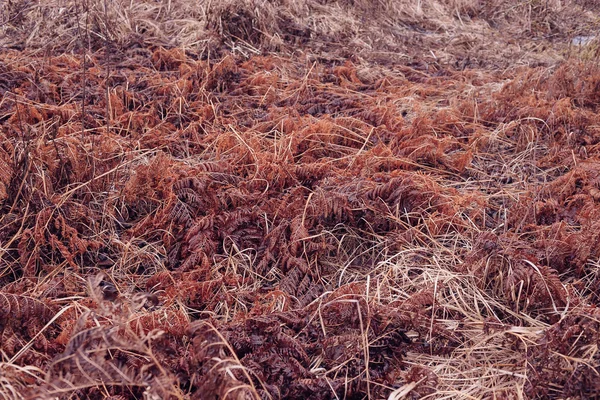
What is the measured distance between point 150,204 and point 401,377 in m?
1.83

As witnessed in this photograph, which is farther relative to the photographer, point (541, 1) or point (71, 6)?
point (541, 1)

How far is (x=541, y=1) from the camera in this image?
883cm

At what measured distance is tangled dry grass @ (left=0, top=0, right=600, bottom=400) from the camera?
2.31 meters

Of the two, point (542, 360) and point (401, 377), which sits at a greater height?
point (542, 360)

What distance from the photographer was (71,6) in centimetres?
641

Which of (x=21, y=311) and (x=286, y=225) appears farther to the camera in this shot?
(x=286, y=225)

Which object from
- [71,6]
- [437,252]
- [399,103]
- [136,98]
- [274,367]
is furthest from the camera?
[71,6]

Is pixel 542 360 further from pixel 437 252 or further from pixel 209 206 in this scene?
pixel 209 206

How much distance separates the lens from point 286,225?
328cm

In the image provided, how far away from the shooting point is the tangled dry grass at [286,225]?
91.1 inches

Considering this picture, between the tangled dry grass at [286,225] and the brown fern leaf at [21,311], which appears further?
the brown fern leaf at [21,311]

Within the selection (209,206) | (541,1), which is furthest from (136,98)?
(541,1)

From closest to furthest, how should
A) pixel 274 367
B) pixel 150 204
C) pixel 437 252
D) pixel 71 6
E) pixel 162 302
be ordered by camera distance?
pixel 274 367, pixel 162 302, pixel 437 252, pixel 150 204, pixel 71 6

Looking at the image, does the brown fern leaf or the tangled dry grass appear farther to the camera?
the brown fern leaf
